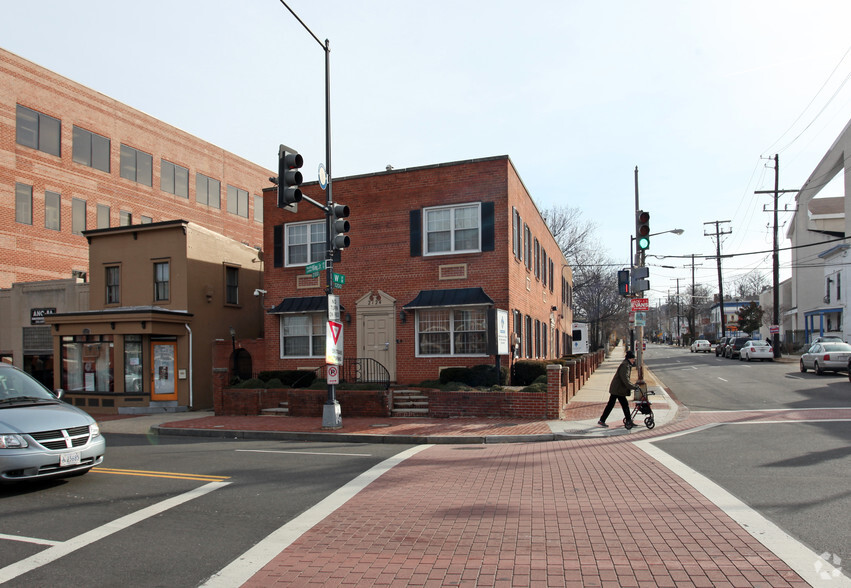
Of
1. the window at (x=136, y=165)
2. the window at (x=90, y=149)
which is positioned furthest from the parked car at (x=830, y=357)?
the window at (x=90, y=149)

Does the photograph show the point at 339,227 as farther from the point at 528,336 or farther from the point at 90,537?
the point at 528,336

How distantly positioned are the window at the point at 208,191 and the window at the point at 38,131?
34.1 ft

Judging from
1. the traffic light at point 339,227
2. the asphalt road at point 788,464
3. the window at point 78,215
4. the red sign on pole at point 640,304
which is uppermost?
the window at point 78,215

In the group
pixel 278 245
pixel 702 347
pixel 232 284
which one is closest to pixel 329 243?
pixel 278 245

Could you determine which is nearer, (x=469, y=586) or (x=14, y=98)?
(x=469, y=586)

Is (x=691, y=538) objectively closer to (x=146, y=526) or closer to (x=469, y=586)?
(x=469, y=586)

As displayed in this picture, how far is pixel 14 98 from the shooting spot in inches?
1276

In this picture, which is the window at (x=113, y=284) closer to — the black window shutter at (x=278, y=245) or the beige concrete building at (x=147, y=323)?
the beige concrete building at (x=147, y=323)

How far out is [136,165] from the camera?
39.7 m

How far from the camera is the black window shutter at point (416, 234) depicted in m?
19.4

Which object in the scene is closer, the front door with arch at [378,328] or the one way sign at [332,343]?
the one way sign at [332,343]

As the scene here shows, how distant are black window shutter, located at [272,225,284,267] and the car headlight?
14.1 metres

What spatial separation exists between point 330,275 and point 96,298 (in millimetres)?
13849

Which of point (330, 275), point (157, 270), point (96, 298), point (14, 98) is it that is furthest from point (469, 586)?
point (14, 98)
